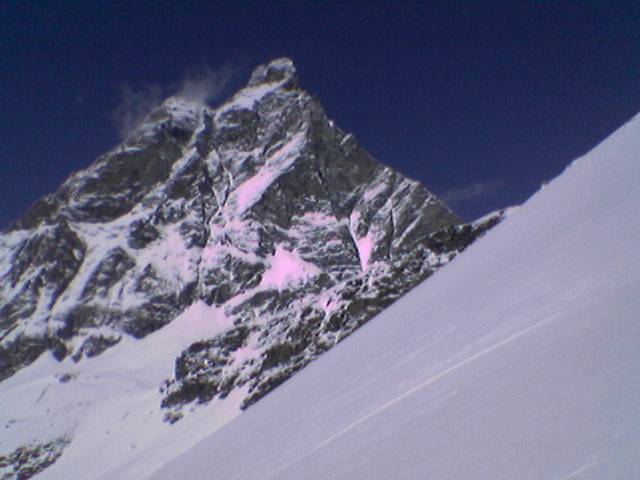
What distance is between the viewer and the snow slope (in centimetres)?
170

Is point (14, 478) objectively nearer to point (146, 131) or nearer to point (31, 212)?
point (31, 212)

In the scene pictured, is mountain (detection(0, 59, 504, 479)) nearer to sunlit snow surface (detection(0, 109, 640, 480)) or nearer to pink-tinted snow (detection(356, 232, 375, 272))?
pink-tinted snow (detection(356, 232, 375, 272))

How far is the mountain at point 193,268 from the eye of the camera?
178 feet

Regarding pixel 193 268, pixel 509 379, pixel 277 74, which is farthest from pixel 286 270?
pixel 509 379

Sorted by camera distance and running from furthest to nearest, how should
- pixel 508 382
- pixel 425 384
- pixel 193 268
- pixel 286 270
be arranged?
pixel 193 268 < pixel 286 270 < pixel 425 384 < pixel 508 382

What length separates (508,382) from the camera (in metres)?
2.44

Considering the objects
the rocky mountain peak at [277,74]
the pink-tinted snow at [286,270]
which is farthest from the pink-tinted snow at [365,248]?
the rocky mountain peak at [277,74]

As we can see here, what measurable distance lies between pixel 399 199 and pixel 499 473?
403 feet

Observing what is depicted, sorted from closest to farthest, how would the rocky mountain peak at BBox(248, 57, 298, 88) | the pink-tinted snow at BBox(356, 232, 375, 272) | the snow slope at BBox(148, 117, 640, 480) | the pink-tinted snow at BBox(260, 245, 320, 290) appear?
the snow slope at BBox(148, 117, 640, 480), the pink-tinted snow at BBox(260, 245, 320, 290), the pink-tinted snow at BBox(356, 232, 375, 272), the rocky mountain peak at BBox(248, 57, 298, 88)

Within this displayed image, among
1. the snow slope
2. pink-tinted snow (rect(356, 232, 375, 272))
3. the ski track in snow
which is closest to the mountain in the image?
pink-tinted snow (rect(356, 232, 375, 272))

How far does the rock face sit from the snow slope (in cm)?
7802

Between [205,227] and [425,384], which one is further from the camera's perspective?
[205,227]

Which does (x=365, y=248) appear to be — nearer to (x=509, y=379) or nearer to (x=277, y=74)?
(x=277, y=74)

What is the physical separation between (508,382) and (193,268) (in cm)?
11421
